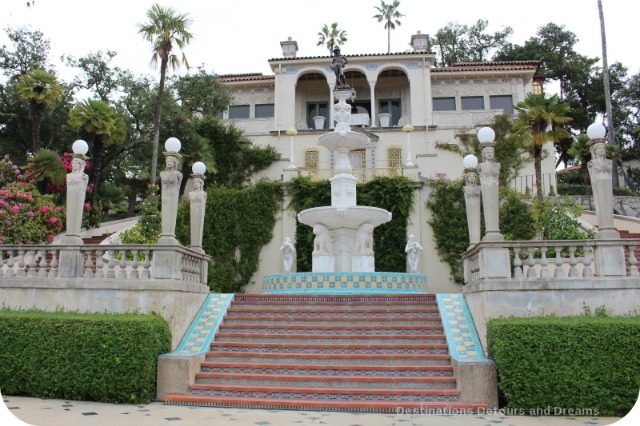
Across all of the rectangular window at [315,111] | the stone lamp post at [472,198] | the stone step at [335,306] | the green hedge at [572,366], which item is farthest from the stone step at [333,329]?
the rectangular window at [315,111]

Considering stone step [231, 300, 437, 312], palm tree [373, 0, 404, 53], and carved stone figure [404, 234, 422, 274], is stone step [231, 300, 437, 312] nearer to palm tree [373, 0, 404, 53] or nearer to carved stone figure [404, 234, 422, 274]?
→ carved stone figure [404, 234, 422, 274]

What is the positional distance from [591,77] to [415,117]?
64.0ft

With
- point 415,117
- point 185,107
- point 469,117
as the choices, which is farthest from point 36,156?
point 469,117

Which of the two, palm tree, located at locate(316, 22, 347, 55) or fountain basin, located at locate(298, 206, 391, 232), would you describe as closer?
fountain basin, located at locate(298, 206, 391, 232)

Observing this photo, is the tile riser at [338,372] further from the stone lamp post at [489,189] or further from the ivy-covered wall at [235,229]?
the ivy-covered wall at [235,229]

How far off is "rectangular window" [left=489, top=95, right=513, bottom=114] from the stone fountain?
760 inches

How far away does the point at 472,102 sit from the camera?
33000mm

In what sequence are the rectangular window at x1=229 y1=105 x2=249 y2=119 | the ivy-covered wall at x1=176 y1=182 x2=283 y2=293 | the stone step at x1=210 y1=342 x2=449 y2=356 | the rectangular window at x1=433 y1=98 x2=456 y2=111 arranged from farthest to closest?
the rectangular window at x1=229 y1=105 x2=249 y2=119 < the rectangular window at x1=433 y1=98 x2=456 y2=111 < the ivy-covered wall at x1=176 y1=182 x2=283 y2=293 < the stone step at x1=210 y1=342 x2=449 y2=356

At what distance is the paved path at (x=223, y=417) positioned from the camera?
741 centimetres

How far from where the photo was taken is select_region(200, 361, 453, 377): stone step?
9.37 meters

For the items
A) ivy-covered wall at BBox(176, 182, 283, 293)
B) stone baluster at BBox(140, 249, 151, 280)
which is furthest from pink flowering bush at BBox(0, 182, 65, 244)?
stone baluster at BBox(140, 249, 151, 280)

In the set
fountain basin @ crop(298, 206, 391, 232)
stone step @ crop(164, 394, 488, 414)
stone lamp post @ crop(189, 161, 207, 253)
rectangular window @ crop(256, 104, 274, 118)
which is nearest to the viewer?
stone step @ crop(164, 394, 488, 414)

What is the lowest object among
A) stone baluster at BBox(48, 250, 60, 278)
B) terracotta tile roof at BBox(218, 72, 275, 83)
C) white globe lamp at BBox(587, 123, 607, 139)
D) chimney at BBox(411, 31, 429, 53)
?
stone baluster at BBox(48, 250, 60, 278)

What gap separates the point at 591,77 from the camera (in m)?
41.3
